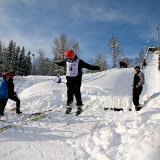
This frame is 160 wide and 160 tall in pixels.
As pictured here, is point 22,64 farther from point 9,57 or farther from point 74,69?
point 74,69

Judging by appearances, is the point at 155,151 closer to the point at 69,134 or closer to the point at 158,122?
the point at 158,122

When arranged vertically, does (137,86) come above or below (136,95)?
above

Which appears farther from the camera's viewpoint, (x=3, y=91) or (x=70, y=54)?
(x=3, y=91)

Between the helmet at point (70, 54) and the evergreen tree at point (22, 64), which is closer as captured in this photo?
the helmet at point (70, 54)

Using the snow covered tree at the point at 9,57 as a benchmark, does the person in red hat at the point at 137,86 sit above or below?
below

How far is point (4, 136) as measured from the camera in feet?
26.1

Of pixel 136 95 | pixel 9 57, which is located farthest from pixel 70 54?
pixel 9 57

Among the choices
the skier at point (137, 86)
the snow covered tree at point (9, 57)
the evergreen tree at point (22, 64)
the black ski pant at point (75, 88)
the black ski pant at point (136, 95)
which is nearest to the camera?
the black ski pant at point (75, 88)

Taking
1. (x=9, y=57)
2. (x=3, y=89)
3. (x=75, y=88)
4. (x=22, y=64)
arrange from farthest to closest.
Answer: (x=9, y=57) → (x=22, y=64) → (x=3, y=89) → (x=75, y=88)

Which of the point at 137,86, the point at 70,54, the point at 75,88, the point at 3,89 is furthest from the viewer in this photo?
the point at 137,86

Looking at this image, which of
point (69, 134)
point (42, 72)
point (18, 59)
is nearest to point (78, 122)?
point (69, 134)

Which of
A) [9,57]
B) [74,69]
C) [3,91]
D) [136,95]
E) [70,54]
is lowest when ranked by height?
[136,95]

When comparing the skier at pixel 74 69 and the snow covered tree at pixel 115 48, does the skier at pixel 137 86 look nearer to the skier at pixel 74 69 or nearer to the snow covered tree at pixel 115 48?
the skier at pixel 74 69

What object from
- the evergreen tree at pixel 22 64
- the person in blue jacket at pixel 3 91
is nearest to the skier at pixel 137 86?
the person in blue jacket at pixel 3 91
